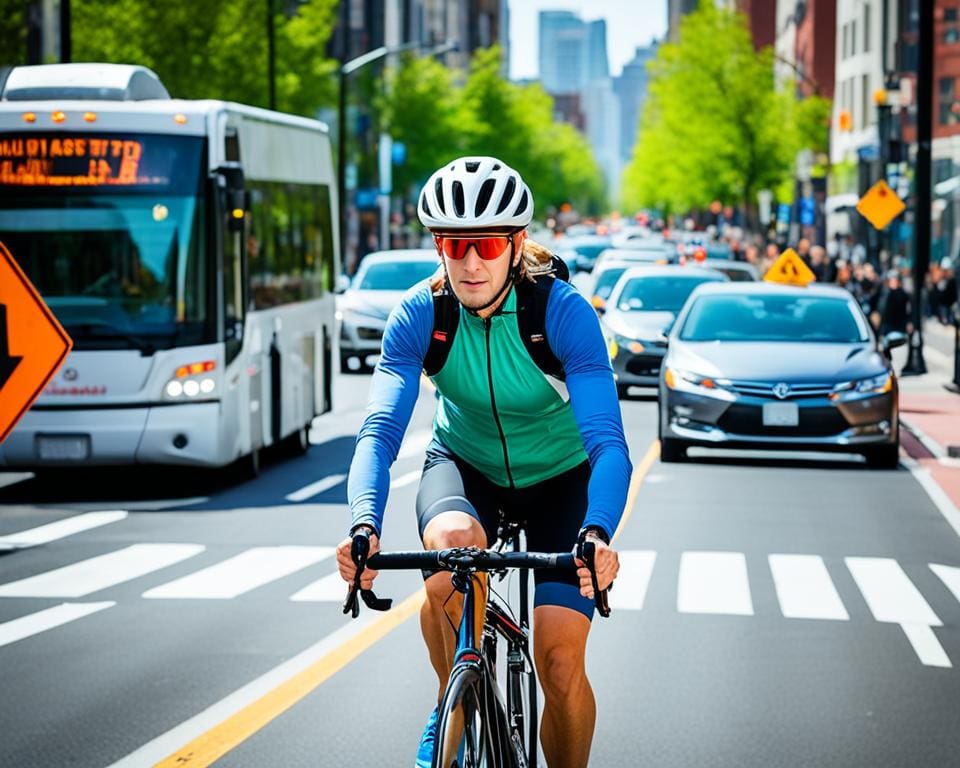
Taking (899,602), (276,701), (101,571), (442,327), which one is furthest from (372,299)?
(442,327)

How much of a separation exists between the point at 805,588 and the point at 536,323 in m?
6.34

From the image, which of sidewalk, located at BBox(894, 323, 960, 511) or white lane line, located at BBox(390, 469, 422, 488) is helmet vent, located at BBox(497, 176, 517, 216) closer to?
sidewalk, located at BBox(894, 323, 960, 511)

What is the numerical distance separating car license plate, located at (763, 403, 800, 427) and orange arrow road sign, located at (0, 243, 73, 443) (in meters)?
7.66

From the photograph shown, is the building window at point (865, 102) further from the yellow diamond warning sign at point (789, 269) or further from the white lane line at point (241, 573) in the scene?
the white lane line at point (241, 573)

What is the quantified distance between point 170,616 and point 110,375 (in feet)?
18.8

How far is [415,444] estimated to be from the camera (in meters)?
20.7

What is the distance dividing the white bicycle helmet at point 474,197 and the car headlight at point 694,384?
1295 cm

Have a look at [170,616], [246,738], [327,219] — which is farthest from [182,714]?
[327,219]

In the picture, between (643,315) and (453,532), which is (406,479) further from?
(453,532)

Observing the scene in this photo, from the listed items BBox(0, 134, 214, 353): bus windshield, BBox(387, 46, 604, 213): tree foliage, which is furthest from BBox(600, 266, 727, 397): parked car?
BBox(387, 46, 604, 213): tree foliage

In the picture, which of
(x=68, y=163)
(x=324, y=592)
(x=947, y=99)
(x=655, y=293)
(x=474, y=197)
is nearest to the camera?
(x=474, y=197)

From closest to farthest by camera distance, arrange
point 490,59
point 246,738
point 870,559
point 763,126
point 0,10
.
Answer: point 246,738 → point 870,559 → point 0,10 → point 763,126 → point 490,59

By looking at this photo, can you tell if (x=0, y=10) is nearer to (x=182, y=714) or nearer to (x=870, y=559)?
(x=870, y=559)

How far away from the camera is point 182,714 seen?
7.89 m
